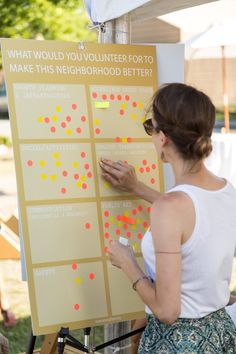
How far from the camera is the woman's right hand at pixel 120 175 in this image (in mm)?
2715

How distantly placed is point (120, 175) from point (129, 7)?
696 mm

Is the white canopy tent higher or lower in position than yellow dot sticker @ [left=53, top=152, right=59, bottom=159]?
higher

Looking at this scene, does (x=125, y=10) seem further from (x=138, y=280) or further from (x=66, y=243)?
(x=138, y=280)

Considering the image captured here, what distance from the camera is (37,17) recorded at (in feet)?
39.8

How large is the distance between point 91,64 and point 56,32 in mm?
10304

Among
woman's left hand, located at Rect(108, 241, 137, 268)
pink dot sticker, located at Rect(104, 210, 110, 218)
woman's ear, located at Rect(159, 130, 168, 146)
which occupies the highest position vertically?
woman's ear, located at Rect(159, 130, 168, 146)

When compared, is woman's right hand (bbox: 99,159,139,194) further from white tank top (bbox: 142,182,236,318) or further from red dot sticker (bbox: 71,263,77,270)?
white tank top (bbox: 142,182,236,318)

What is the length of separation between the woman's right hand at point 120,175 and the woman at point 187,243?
494 millimetres

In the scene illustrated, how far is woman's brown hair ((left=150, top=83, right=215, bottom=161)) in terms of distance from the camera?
2.08m

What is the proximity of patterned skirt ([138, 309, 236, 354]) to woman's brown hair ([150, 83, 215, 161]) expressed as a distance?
0.53 m

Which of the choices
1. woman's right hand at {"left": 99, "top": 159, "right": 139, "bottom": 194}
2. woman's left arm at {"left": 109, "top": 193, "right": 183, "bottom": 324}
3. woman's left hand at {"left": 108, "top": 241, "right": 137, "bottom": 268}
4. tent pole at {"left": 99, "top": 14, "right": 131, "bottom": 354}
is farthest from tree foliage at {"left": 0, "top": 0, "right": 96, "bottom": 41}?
woman's left arm at {"left": 109, "top": 193, "right": 183, "bottom": 324}

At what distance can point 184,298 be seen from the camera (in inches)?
84.6

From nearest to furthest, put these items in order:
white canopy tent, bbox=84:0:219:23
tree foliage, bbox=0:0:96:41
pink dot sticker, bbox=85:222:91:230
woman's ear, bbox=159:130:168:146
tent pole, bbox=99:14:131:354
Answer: woman's ear, bbox=159:130:168:146 < pink dot sticker, bbox=85:222:91:230 < white canopy tent, bbox=84:0:219:23 < tent pole, bbox=99:14:131:354 < tree foliage, bbox=0:0:96:41

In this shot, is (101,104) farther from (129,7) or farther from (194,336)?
(194,336)
